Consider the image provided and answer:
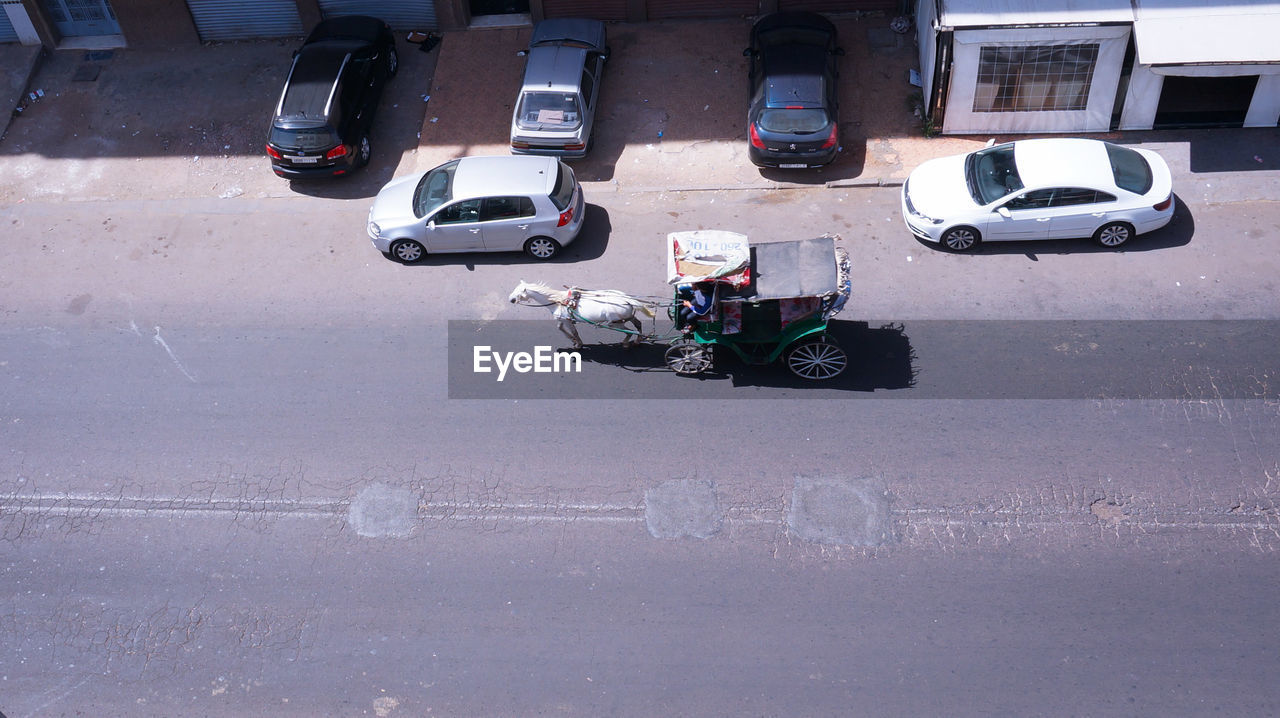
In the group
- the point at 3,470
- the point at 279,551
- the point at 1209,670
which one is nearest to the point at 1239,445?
the point at 1209,670

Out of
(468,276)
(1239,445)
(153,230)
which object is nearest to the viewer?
(1239,445)

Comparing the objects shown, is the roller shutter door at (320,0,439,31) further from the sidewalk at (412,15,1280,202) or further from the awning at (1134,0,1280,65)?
the awning at (1134,0,1280,65)

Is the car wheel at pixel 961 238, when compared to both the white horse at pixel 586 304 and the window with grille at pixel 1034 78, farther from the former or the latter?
the white horse at pixel 586 304

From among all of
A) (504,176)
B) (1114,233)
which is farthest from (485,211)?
(1114,233)

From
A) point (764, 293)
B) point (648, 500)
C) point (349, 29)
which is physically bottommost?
point (648, 500)

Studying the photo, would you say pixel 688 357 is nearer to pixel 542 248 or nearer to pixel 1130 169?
pixel 542 248

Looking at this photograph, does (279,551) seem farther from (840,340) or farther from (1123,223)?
(1123,223)
